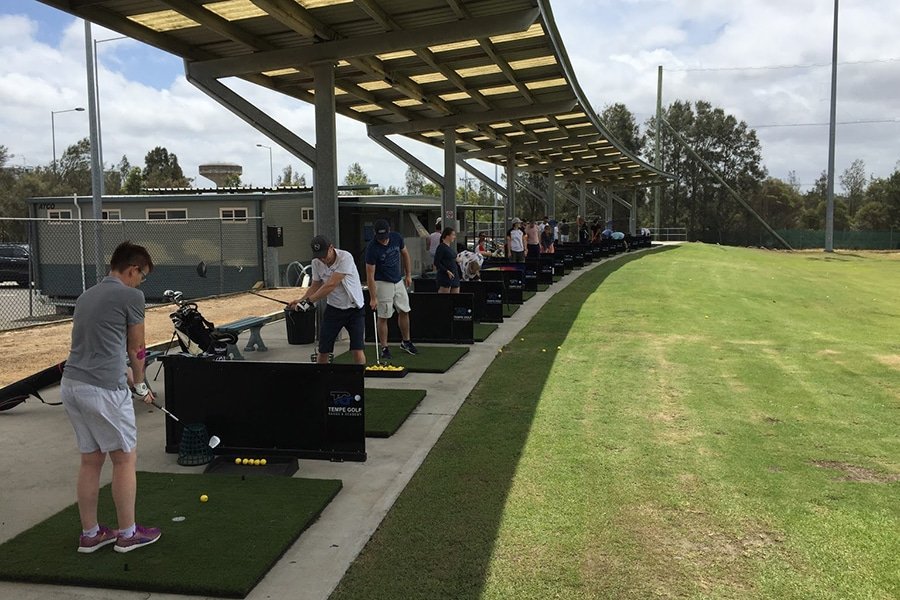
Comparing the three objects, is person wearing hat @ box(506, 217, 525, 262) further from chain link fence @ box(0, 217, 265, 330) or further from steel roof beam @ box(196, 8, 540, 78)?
steel roof beam @ box(196, 8, 540, 78)

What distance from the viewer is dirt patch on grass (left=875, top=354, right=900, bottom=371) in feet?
29.7

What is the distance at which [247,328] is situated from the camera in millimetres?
9180

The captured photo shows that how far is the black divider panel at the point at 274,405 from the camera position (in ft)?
16.9

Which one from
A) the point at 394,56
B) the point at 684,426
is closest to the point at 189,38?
the point at 394,56

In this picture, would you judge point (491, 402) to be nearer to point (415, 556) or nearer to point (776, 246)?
point (415, 556)

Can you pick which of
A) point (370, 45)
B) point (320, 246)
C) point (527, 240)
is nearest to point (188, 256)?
point (527, 240)

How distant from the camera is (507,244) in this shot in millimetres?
19703

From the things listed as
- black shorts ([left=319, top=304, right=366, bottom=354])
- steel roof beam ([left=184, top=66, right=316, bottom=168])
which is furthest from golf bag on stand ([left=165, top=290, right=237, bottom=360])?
steel roof beam ([left=184, top=66, right=316, bottom=168])

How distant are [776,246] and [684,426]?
58945 mm

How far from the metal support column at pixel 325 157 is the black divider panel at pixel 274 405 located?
5482 mm

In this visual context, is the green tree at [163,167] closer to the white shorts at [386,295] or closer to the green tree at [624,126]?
the green tree at [624,126]

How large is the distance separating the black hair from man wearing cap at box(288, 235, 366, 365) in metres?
2.97

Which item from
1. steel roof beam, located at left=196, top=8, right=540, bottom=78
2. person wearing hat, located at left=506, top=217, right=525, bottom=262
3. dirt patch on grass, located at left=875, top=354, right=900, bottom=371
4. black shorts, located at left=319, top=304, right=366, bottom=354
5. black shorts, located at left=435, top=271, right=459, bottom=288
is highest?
steel roof beam, located at left=196, top=8, right=540, bottom=78

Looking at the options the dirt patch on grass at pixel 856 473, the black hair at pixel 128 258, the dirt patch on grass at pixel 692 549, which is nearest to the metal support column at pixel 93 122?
the black hair at pixel 128 258
